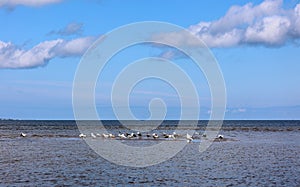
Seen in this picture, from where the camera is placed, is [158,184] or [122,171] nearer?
[158,184]

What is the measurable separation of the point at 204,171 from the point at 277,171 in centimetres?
515

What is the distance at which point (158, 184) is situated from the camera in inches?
1153

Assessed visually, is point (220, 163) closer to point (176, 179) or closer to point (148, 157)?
point (148, 157)

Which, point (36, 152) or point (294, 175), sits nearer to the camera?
point (294, 175)

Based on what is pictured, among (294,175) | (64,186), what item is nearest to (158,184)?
(64,186)

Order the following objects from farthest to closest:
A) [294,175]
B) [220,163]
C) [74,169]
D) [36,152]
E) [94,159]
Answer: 1. [36,152]
2. [94,159]
3. [220,163]
4. [74,169]
5. [294,175]

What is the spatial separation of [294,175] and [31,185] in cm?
1684

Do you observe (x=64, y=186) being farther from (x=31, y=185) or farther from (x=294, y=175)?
(x=294, y=175)

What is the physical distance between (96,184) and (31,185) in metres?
3.64


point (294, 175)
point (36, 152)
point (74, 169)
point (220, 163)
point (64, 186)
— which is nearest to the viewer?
point (64, 186)

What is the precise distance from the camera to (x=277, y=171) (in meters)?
35.6

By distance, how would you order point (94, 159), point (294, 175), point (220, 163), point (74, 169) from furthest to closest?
point (94, 159)
point (220, 163)
point (74, 169)
point (294, 175)

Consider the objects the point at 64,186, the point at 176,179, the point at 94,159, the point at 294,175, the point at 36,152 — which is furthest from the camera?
the point at 36,152

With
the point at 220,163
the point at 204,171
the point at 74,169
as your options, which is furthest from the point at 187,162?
the point at 74,169
